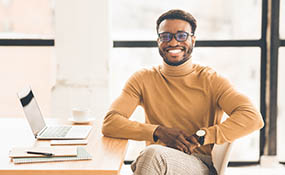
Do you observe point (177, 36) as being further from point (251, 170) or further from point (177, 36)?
point (251, 170)

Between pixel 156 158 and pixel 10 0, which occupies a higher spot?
pixel 10 0

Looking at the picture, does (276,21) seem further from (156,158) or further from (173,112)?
(156,158)

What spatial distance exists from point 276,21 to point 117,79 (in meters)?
1.27

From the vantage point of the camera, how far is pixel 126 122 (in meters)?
1.96

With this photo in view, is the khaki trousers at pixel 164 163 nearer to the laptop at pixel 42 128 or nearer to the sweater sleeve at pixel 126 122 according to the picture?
the sweater sleeve at pixel 126 122

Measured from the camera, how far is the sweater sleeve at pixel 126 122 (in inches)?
75.5

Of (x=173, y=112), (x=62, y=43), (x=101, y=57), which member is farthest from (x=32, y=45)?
(x=173, y=112)

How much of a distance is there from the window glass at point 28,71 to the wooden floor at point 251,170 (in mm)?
766

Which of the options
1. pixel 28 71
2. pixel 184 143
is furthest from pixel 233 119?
pixel 28 71

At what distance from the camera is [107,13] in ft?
9.18

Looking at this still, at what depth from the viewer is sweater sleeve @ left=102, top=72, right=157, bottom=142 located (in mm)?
1918

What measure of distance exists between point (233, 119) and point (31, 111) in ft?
3.21

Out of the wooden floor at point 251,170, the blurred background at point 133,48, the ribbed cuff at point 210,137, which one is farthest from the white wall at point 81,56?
the ribbed cuff at point 210,137

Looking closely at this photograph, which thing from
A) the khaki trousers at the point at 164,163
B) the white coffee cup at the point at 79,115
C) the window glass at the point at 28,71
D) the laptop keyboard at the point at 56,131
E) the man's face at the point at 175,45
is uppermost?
the man's face at the point at 175,45
